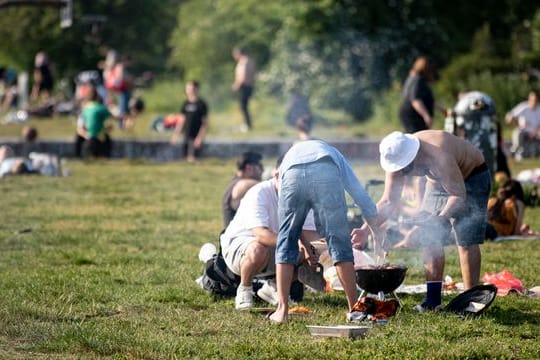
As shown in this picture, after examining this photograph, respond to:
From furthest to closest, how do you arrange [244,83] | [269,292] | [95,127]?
[244,83] < [95,127] < [269,292]

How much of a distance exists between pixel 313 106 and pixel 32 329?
87.4 feet

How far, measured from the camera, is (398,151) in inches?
373

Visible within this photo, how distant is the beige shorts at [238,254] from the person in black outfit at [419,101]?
8.68 metres

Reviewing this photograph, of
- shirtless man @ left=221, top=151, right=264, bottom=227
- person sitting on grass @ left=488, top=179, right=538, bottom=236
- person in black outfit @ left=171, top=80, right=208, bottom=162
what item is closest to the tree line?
person in black outfit @ left=171, top=80, right=208, bottom=162

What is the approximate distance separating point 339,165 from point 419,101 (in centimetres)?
956

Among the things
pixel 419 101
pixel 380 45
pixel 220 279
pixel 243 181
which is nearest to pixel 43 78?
pixel 380 45

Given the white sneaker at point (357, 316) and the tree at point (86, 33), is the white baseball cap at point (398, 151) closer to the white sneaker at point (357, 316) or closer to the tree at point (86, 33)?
the white sneaker at point (357, 316)

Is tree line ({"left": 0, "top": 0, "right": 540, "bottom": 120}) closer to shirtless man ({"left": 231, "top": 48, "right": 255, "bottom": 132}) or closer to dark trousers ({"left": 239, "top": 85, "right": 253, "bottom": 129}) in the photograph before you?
shirtless man ({"left": 231, "top": 48, "right": 255, "bottom": 132})

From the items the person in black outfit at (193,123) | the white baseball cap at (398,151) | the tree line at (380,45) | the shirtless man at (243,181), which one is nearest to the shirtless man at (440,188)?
the white baseball cap at (398,151)

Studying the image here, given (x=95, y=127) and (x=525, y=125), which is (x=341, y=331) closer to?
(x=95, y=127)

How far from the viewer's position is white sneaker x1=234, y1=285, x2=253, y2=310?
394 inches

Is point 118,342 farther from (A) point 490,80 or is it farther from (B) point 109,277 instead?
(A) point 490,80

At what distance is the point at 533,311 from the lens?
32.6 feet

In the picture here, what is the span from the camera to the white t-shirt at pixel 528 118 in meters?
26.1
